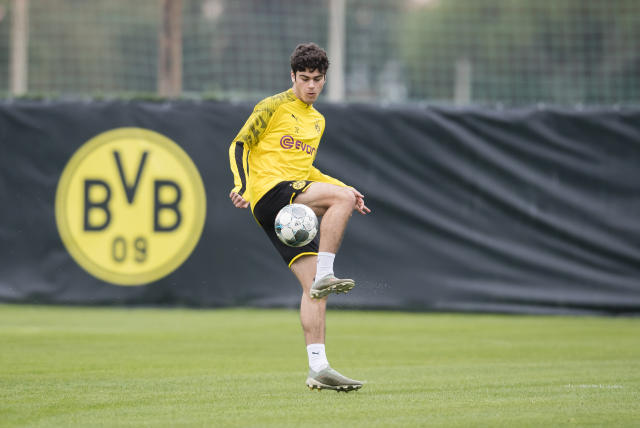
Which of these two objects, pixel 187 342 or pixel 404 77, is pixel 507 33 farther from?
pixel 187 342

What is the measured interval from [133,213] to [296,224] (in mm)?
6475

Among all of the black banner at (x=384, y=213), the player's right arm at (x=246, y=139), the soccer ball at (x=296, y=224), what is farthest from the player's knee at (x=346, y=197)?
the black banner at (x=384, y=213)

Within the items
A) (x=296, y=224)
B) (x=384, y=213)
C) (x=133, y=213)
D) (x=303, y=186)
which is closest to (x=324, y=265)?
(x=296, y=224)

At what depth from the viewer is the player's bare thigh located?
608 centimetres

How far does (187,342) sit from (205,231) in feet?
10.8

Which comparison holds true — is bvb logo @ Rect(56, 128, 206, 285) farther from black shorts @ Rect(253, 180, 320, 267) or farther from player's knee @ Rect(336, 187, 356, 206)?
player's knee @ Rect(336, 187, 356, 206)

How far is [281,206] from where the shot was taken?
619cm

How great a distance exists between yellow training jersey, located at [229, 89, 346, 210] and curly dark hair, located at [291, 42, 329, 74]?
1.04 ft

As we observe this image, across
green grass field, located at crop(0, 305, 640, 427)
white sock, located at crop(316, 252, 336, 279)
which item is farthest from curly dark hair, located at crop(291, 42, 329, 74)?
green grass field, located at crop(0, 305, 640, 427)

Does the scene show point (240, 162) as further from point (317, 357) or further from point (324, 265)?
point (317, 357)

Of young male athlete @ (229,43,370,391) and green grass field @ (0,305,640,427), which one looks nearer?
green grass field @ (0,305,640,427)

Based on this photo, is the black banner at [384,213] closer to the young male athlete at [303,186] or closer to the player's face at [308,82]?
the young male athlete at [303,186]

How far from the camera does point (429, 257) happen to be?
1217 centimetres

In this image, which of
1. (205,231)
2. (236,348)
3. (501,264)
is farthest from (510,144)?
(236,348)
